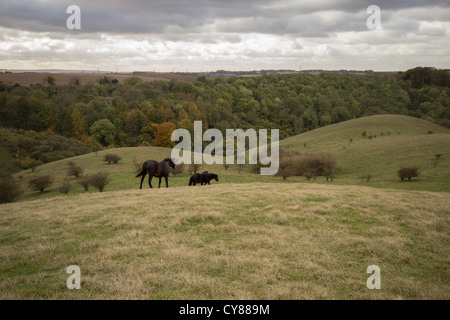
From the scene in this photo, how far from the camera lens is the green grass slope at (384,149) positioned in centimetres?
3659

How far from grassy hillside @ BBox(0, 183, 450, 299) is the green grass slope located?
25557 mm

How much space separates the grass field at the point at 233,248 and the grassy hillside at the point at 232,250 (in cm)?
3

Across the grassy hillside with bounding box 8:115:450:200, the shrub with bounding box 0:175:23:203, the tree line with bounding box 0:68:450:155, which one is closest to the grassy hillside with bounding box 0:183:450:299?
the shrub with bounding box 0:175:23:203

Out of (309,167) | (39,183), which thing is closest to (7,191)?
(39,183)

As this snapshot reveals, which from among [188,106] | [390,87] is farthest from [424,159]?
[390,87]

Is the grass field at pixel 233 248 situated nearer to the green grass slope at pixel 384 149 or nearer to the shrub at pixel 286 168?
the green grass slope at pixel 384 149

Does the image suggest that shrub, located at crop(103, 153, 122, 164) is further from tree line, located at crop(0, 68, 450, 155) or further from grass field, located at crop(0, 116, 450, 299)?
tree line, located at crop(0, 68, 450, 155)

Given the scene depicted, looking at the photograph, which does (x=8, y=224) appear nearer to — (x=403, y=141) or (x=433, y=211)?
(x=433, y=211)

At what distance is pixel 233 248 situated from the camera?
27.1 feet

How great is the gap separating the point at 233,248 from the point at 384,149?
55.5 meters

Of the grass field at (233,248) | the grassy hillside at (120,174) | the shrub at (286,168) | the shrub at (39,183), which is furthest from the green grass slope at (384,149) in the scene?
the shrub at (39,183)

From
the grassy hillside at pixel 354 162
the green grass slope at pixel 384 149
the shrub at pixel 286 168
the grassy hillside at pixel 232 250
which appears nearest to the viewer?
the grassy hillside at pixel 232 250

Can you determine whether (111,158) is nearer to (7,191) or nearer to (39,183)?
(39,183)
